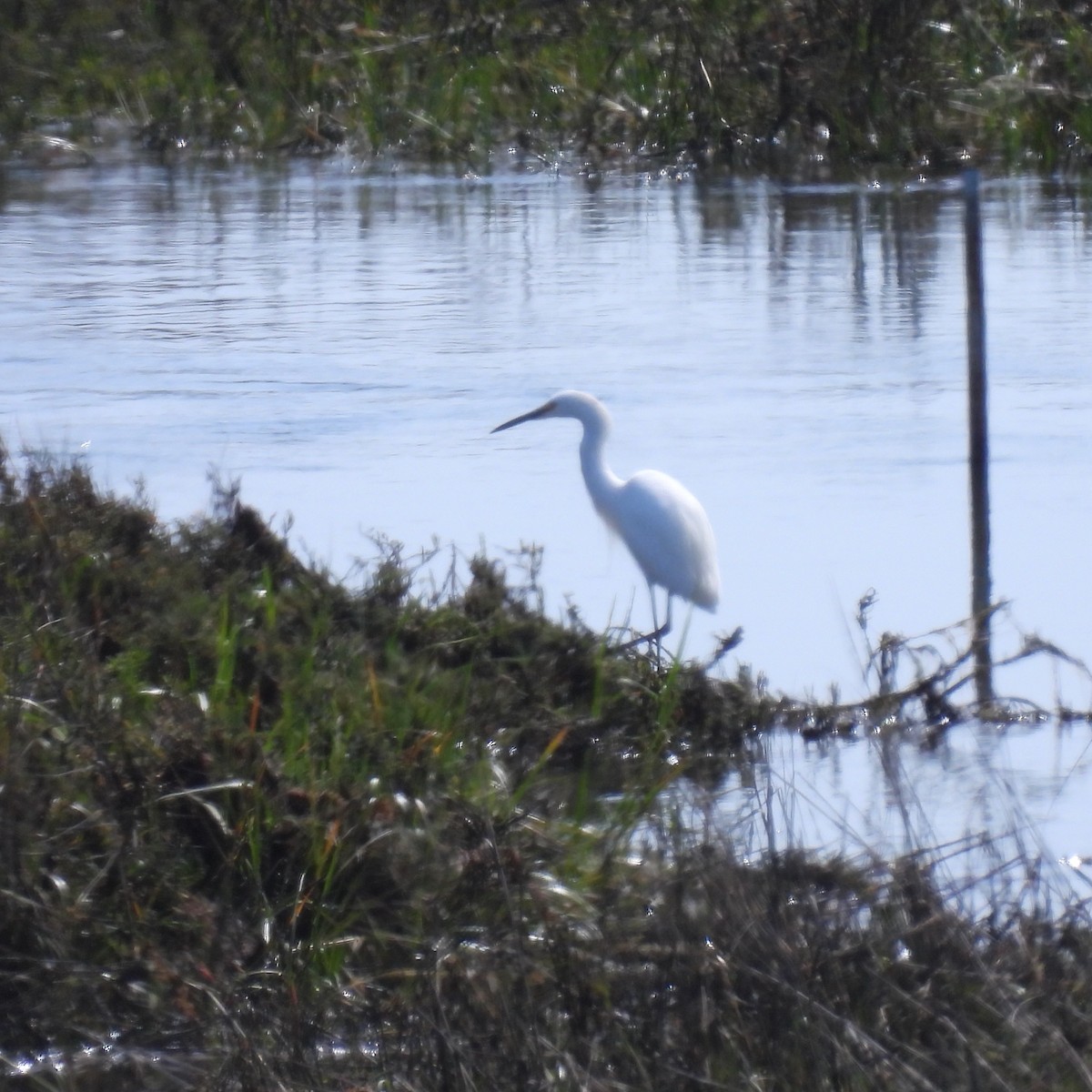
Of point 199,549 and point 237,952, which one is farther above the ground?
point 199,549

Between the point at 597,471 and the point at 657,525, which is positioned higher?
Answer: the point at 597,471

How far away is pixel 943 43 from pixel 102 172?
21.2 meters

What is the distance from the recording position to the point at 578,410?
29.0 ft

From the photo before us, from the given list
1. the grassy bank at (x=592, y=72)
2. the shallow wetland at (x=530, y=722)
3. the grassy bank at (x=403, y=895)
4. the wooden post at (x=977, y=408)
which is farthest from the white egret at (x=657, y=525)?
the grassy bank at (x=592, y=72)

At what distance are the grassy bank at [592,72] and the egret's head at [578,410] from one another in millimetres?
4627

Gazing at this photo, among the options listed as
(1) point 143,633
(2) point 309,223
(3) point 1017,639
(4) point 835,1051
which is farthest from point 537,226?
(4) point 835,1051

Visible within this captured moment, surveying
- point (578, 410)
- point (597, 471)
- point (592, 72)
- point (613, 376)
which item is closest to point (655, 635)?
point (597, 471)

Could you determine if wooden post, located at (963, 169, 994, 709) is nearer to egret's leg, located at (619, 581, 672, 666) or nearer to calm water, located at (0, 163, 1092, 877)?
calm water, located at (0, 163, 1092, 877)

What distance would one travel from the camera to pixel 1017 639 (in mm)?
7398

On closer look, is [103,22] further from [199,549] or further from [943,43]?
[199,549]

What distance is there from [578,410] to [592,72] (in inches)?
198

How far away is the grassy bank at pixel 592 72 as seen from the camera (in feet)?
12.2

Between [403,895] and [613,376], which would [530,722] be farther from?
[613,376]

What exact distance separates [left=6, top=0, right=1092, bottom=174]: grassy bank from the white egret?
3.47 m
